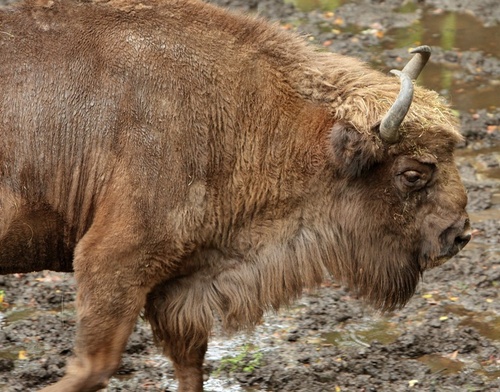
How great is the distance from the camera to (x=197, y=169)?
19.6 feet

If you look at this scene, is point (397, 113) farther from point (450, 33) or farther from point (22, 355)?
point (450, 33)

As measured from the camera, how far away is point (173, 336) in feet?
20.9

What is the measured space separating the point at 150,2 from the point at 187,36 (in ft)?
1.02

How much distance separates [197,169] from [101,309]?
91 cm

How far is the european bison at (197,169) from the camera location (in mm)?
5898

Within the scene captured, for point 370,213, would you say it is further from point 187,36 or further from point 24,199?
point 24,199

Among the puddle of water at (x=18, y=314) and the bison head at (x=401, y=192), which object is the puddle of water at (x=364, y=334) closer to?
the bison head at (x=401, y=192)

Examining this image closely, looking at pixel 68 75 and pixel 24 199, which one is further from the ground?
pixel 68 75

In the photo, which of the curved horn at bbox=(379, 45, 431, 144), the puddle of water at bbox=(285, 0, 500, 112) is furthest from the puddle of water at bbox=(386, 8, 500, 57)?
the curved horn at bbox=(379, 45, 431, 144)

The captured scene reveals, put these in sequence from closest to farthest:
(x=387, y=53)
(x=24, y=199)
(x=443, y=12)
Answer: (x=24, y=199)
(x=387, y=53)
(x=443, y=12)

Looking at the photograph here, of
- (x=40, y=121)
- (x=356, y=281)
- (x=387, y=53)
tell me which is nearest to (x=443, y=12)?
(x=387, y=53)

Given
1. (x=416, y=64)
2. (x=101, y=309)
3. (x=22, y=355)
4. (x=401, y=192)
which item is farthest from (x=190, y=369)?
(x=416, y=64)

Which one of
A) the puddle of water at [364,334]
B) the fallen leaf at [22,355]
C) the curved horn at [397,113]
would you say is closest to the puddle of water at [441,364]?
the puddle of water at [364,334]

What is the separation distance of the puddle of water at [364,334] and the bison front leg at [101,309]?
6.10ft
